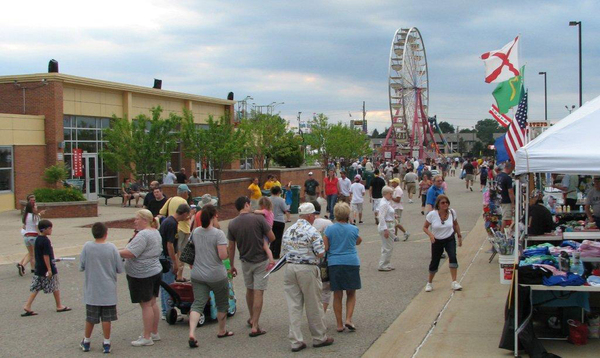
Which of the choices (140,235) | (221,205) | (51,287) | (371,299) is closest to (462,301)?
(371,299)

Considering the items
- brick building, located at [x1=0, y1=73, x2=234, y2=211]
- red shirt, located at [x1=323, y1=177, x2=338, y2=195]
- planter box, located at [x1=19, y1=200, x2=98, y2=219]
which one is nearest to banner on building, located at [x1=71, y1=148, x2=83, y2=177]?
brick building, located at [x1=0, y1=73, x2=234, y2=211]

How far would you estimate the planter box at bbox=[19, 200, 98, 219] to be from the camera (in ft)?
72.0

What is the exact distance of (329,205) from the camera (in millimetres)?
21266

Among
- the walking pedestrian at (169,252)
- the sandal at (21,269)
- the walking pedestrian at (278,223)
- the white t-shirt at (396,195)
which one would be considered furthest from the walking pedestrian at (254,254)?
the white t-shirt at (396,195)

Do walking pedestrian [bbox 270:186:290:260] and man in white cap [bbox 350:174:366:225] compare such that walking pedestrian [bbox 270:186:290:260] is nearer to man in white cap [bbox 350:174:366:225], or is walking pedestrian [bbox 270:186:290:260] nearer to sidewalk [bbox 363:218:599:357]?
sidewalk [bbox 363:218:599:357]

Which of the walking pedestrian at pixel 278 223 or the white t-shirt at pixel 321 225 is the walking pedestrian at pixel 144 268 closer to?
the white t-shirt at pixel 321 225

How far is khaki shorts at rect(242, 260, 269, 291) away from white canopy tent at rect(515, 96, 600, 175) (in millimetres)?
3245

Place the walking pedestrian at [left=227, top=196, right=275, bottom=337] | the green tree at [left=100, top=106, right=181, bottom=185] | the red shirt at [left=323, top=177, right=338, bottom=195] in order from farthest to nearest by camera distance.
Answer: the green tree at [left=100, top=106, right=181, bottom=185] → the red shirt at [left=323, top=177, right=338, bottom=195] → the walking pedestrian at [left=227, top=196, right=275, bottom=337]

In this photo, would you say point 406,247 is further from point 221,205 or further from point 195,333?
point 221,205

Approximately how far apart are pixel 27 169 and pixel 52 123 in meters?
2.29

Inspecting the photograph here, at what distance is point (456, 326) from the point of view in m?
8.35

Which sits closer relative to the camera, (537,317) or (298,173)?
(537,317)

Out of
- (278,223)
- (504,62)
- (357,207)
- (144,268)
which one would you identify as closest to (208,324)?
(144,268)

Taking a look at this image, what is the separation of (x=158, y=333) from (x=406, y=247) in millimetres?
8582
